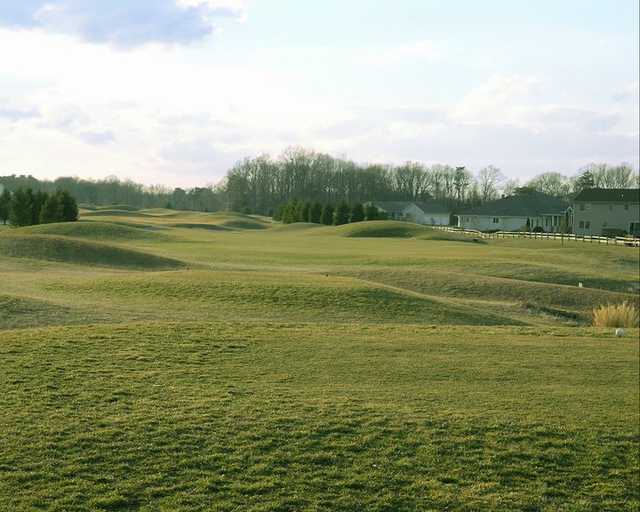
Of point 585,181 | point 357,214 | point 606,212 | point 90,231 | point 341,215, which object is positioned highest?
point 585,181

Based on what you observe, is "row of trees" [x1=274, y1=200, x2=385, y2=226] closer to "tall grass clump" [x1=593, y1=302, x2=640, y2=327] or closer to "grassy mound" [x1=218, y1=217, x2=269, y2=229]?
"grassy mound" [x1=218, y1=217, x2=269, y2=229]

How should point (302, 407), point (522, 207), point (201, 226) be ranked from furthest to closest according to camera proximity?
point (522, 207) → point (201, 226) → point (302, 407)

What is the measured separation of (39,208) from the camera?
211 ft

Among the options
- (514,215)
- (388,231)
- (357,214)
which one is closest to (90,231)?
(388,231)

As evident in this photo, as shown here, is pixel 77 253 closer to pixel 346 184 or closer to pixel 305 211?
pixel 305 211

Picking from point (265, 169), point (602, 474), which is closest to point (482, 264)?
point (602, 474)

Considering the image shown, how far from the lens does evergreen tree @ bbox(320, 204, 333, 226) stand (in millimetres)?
95500

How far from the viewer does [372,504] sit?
8570 millimetres

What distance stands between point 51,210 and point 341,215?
39.3 metres

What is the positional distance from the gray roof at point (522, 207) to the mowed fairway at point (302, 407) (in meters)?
83.4

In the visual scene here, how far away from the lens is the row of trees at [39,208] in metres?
62.7

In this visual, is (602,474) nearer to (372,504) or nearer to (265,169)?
(372,504)

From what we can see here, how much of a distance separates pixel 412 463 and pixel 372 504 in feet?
3.99

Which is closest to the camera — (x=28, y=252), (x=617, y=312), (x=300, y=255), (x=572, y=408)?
(x=572, y=408)
